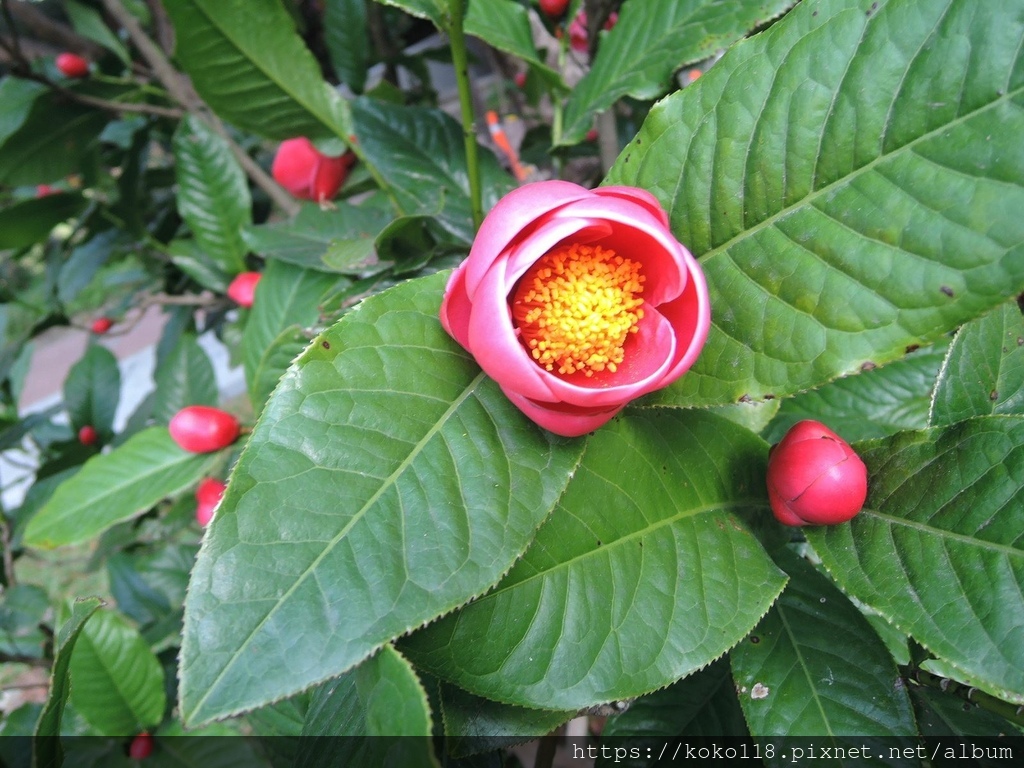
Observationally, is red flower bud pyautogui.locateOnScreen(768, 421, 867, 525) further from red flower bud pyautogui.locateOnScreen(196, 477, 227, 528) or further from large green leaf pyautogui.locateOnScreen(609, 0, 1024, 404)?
red flower bud pyautogui.locateOnScreen(196, 477, 227, 528)

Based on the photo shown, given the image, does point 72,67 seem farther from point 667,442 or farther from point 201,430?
point 667,442

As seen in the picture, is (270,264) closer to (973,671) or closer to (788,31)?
(788,31)

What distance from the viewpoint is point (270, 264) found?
40.0 inches

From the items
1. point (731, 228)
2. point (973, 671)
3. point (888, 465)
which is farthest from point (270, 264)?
point (973, 671)

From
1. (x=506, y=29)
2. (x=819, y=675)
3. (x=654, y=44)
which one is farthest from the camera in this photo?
(x=506, y=29)

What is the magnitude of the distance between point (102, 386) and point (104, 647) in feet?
2.46

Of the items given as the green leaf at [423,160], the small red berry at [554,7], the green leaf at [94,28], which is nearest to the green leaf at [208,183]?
the green leaf at [423,160]

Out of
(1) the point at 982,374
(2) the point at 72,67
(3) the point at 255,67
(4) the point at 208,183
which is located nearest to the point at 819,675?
(1) the point at 982,374

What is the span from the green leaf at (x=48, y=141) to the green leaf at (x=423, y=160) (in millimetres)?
942

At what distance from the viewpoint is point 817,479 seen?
21.0 inches

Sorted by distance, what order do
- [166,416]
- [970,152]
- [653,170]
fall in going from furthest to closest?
1. [166,416]
2. [653,170]
3. [970,152]

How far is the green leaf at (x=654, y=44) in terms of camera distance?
0.66m

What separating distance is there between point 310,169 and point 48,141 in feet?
2.90

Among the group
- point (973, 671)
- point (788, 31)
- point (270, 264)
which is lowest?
point (973, 671)
